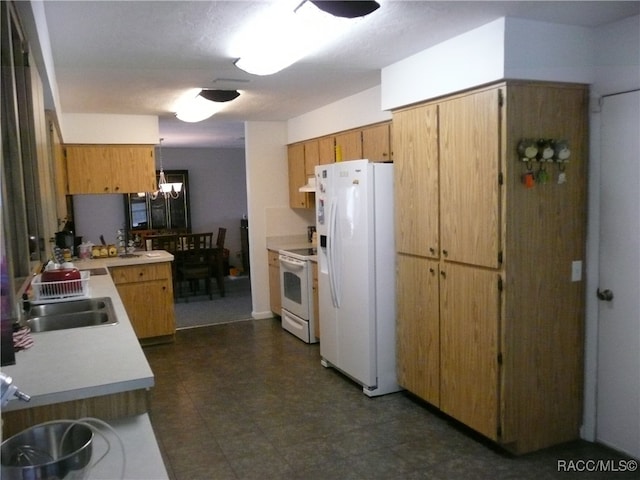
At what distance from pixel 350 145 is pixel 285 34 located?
2.13 metres

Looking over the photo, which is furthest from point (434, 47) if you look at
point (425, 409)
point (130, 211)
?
point (130, 211)

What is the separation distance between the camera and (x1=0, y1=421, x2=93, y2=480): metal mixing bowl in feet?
4.12

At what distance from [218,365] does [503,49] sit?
338 centimetres

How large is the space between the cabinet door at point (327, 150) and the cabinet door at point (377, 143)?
24.1 inches

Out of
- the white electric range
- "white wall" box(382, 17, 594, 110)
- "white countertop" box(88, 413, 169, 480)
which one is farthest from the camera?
the white electric range

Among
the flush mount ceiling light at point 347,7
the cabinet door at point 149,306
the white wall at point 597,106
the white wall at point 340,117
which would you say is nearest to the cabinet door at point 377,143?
the white wall at point 340,117

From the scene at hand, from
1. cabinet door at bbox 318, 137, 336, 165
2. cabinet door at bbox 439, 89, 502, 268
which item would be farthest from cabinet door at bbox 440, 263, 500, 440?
cabinet door at bbox 318, 137, 336, 165

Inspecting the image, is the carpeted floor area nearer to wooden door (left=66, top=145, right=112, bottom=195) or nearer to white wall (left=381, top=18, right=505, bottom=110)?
wooden door (left=66, top=145, right=112, bottom=195)

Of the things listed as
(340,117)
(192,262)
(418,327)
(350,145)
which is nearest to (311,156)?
(340,117)

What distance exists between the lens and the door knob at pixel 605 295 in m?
2.88

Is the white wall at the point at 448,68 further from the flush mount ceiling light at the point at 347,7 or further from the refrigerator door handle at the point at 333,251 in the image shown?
the refrigerator door handle at the point at 333,251

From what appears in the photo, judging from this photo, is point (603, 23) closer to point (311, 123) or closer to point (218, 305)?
point (311, 123)

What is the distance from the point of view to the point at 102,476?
4.80ft

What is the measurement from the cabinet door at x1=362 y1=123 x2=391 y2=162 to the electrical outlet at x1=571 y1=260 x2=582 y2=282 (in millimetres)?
1692
